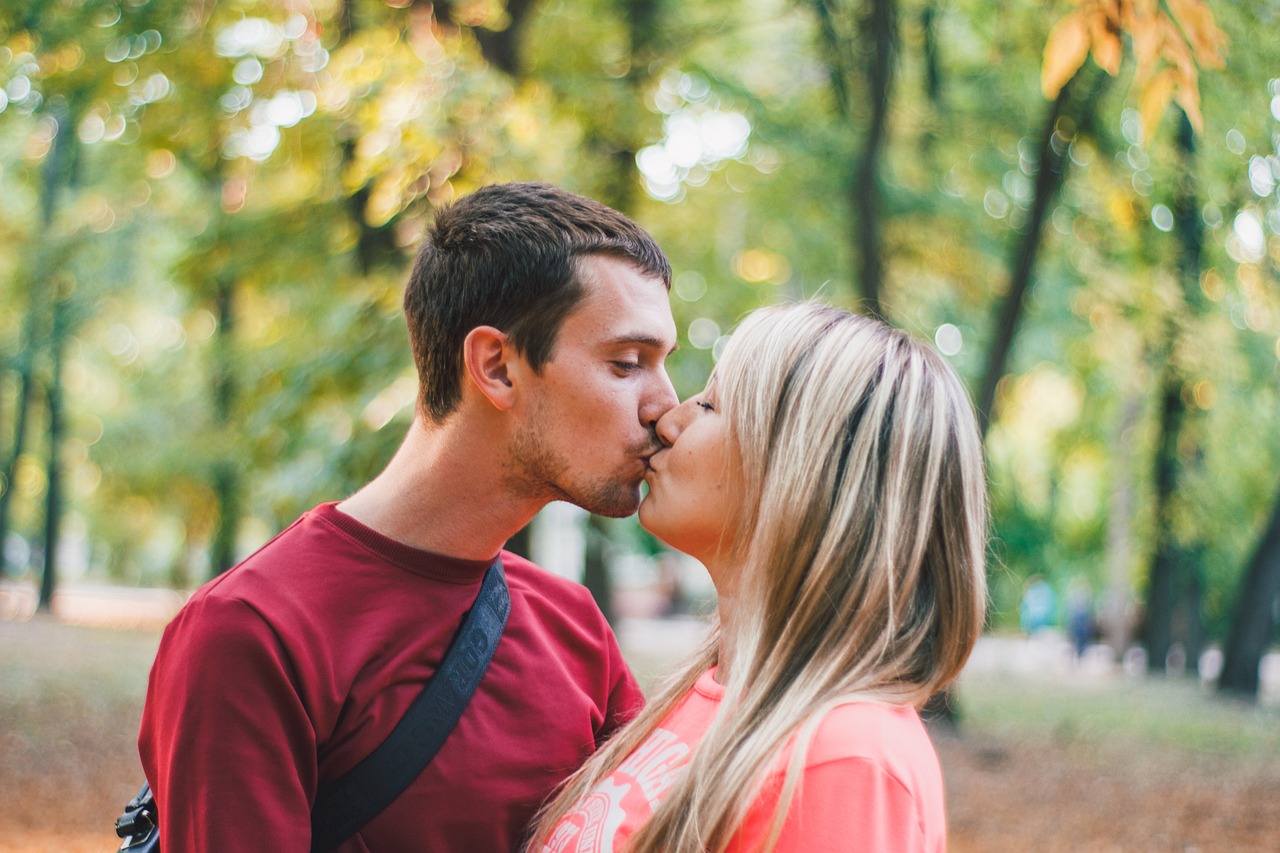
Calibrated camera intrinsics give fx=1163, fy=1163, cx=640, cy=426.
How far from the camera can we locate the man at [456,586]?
6.52 feet

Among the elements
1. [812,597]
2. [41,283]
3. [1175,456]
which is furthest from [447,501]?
[1175,456]

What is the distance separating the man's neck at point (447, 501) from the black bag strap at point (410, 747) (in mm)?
161

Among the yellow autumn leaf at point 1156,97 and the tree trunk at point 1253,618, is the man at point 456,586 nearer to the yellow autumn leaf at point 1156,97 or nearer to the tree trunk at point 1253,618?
the yellow autumn leaf at point 1156,97

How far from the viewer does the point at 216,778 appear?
6.38ft

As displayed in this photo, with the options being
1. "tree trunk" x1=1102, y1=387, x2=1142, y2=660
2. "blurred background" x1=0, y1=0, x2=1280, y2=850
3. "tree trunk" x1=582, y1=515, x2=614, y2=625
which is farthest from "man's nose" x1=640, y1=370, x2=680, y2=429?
"tree trunk" x1=1102, y1=387, x2=1142, y2=660

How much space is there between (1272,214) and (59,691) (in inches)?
509

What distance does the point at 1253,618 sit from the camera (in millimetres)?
15570

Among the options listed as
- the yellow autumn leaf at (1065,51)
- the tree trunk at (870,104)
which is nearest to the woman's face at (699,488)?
the yellow autumn leaf at (1065,51)

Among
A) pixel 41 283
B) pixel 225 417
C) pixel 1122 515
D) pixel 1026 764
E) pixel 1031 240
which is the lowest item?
pixel 1122 515

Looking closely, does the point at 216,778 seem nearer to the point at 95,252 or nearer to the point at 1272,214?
the point at 1272,214

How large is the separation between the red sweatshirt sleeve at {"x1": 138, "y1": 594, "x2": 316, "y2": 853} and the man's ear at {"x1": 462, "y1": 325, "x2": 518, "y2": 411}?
69cm

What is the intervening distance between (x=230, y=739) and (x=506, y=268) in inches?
43.1

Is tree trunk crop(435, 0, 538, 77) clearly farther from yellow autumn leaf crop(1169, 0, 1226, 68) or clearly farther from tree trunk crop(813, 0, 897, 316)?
yellow autumn leaf crop(1169, 0, 1226, 68)

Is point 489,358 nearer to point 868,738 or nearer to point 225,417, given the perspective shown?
point 868,738
